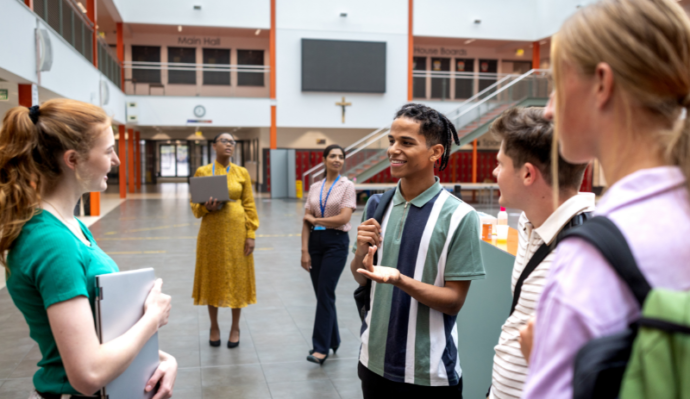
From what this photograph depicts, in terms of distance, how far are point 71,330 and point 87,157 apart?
0.50m

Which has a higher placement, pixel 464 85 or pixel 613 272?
pixel 464 85

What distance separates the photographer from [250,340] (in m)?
4.78

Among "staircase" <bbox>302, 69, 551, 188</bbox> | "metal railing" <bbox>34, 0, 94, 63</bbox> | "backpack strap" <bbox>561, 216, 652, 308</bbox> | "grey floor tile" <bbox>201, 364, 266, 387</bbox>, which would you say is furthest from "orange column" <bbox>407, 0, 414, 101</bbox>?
"backpack strap" <bbox>561, 216, 652, 308</bbox>

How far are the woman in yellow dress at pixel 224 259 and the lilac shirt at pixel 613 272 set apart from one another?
4.00 metres

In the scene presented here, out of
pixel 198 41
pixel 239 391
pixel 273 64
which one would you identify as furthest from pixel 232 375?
pixel 198 41

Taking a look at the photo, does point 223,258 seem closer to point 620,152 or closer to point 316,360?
point 316,360

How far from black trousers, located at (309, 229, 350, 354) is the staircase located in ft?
40.5

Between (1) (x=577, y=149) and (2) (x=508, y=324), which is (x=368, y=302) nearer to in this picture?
(2) (x=508, y=324)

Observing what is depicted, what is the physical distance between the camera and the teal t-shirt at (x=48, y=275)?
1289 millimetres

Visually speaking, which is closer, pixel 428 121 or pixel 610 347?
pixel 610 347

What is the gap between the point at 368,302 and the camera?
2.19 m

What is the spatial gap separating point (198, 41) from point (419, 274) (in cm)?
2272

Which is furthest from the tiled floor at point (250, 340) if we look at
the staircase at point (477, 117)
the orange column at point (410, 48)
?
the orange column at point (410, 48)

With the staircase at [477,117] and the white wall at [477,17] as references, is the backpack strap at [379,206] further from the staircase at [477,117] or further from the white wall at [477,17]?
the white wall at [477,17]
